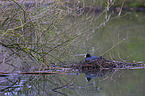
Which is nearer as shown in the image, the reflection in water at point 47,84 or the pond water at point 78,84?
the pond water at point 78,84

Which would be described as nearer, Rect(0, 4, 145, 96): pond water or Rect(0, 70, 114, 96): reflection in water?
Rect(0, 4, 145, 96): pond water

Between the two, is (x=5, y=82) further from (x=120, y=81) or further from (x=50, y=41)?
(x=120, y=81)

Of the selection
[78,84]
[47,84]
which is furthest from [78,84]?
[47,84]

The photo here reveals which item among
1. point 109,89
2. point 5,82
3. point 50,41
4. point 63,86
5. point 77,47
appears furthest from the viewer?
point 77,47

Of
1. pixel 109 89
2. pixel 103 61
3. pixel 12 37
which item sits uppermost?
pixel 12 37

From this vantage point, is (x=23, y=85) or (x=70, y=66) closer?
(x=23, y=85)

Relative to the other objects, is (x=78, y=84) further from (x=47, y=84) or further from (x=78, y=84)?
(x=47, y=84)

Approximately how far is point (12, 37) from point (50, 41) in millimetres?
913

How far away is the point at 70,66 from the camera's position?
27.0 ft

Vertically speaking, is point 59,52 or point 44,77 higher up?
point 59,52

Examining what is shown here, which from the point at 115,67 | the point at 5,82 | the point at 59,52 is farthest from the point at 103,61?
the point at 5,82

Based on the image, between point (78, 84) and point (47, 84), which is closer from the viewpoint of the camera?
point (78, 84)

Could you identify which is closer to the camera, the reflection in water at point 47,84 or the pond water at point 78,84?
the pond water at point 78,84

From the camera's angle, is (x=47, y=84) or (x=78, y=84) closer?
(x=78, y=84)
